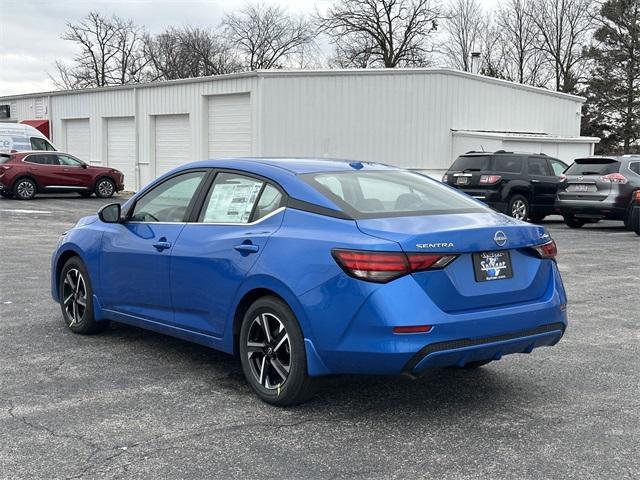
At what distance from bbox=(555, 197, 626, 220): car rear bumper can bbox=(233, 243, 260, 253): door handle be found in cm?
1312

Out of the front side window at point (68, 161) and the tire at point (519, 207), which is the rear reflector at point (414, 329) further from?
the front side window at point (68, 161)

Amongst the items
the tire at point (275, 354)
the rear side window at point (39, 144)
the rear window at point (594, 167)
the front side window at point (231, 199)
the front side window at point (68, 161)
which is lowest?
the tire at point (275, 354)

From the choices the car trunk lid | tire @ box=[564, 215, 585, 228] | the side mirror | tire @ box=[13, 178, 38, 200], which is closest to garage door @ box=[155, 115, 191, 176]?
tire @ box=[13, 178, 38, 200]

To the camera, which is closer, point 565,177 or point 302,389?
point 302,389

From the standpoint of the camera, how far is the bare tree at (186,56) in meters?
61.8

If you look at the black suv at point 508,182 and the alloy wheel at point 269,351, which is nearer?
the alloy wheel at point 269,351

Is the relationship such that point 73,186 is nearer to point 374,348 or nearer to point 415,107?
point 415,107

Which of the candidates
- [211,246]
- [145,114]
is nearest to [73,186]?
[145,114]

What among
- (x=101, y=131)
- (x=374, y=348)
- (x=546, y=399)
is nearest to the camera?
(x=374, y=348)

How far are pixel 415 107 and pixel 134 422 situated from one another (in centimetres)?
2042

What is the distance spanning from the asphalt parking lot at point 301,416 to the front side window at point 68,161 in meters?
19.3

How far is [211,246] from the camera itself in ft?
16.5

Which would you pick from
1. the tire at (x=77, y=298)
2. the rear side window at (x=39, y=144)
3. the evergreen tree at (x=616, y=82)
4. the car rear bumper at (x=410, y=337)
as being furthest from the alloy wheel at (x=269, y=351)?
the evergreen tree at (x=616, y=82)

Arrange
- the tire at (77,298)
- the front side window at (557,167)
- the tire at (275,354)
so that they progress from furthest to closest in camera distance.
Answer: the front side window at (557,167)
the tire at (77,298)
the tire at (275,354)
